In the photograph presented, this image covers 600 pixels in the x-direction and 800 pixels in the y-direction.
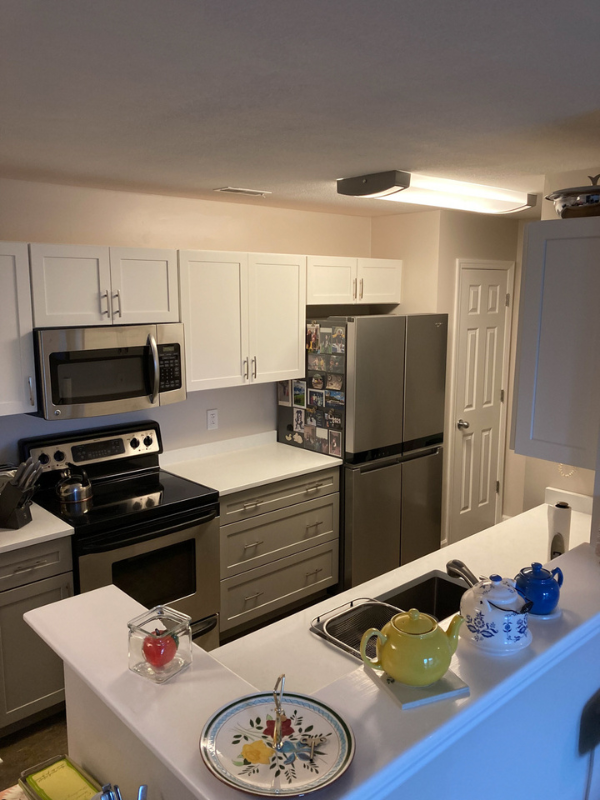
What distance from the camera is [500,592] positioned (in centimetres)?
152

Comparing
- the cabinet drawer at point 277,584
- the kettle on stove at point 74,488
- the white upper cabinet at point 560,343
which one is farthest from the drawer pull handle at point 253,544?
the white upper cabinet at point 560,343

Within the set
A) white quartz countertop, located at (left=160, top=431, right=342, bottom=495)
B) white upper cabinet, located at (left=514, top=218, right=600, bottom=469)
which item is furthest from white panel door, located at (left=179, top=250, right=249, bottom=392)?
white upper cabinet, located at (left=514, top=218, right=600, bottom=469)

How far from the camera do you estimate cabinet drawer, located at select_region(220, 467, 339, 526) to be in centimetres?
332

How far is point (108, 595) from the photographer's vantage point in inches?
70.6

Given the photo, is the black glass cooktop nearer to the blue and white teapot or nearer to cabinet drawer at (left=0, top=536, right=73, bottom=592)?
cabinet drawer at (left=0, top=536, right=73, bottom=592)

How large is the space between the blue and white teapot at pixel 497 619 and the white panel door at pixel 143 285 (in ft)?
7.08

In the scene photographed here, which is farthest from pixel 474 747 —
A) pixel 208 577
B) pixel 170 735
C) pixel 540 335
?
pixel 208 577

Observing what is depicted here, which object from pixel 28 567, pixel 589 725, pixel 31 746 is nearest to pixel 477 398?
pixel 589 725

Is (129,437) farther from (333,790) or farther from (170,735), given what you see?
(333,790)

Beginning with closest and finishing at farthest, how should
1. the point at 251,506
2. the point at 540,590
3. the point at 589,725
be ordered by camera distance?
the point at 540,590 < the point at 589,725 < the point at 251,506

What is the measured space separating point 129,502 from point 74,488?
0.26 m

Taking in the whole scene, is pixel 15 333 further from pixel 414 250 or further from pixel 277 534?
pixel 414 250

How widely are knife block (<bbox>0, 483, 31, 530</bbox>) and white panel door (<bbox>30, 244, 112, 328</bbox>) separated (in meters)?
0.72

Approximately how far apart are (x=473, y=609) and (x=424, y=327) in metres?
2.68
